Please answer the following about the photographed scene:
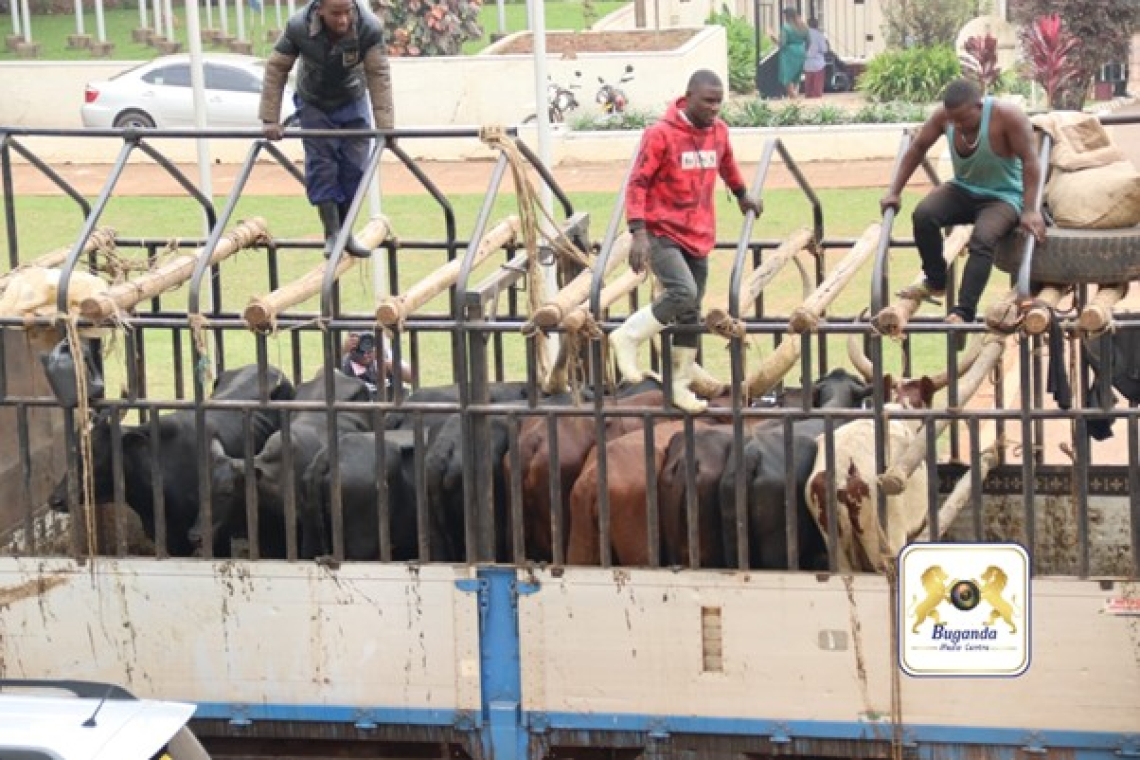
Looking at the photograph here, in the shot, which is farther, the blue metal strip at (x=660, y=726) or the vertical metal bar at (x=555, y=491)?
the vertical metal bar at (x=555, y=491)

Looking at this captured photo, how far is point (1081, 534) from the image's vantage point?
7.99 metres

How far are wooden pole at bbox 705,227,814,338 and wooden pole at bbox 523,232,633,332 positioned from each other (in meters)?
0.51

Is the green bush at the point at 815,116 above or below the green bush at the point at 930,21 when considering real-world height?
below

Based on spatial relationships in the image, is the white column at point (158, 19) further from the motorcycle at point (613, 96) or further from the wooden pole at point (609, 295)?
the wooden pole at point (609, 295)

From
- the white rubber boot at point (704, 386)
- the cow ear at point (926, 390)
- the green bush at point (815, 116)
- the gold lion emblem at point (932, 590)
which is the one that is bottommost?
the gold lion emblem at point (932, 590)

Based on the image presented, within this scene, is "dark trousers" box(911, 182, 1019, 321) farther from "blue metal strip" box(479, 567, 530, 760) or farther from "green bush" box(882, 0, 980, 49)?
"green bush" box(882, 0, 980, 49)

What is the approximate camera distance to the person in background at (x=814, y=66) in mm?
33188

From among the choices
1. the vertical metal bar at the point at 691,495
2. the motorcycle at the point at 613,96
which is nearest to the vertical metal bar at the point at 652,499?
the vertical metal bar at the point at 691,495

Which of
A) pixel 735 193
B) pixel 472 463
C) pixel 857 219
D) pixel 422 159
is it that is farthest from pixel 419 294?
pixel 422 159

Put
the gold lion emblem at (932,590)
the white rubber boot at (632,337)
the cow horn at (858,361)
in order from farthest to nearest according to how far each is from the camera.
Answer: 1. the cow horn at (858,361)
2. the white rubber boot at (632,337)
3. the gold lion emblem at (932,590)

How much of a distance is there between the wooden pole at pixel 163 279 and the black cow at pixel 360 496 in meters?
0.96

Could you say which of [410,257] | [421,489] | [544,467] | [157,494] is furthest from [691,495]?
[410,257]

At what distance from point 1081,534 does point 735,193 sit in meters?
1.99

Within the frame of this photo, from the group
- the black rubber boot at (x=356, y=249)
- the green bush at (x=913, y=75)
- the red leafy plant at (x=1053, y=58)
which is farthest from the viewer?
the green bush at (x=913, y=75)
